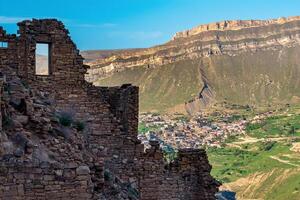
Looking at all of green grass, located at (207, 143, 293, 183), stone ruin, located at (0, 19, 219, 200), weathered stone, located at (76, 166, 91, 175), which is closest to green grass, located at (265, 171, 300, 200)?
green grass, located at (207, 143, 293, 183)

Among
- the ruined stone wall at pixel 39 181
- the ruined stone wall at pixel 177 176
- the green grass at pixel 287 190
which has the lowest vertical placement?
the green grass at pixel 287 190

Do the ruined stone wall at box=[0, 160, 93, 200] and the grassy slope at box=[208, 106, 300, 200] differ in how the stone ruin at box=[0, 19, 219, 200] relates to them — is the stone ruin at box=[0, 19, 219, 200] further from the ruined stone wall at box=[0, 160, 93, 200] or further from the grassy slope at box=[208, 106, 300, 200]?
the grassy slope at box=[208, 106, 300, 200]

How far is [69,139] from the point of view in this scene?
43.7ft

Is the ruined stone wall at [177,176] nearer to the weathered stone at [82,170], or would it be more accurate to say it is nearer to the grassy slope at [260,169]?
the weathered stone at [82,170]

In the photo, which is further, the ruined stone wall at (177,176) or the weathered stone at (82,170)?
the ruined stone wall at (177,176)

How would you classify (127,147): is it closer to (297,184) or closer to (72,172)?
(72,172)

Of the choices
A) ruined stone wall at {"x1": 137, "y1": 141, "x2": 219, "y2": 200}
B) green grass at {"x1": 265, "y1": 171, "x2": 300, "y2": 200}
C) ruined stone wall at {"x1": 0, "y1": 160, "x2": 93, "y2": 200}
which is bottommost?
green grass at {"x1": 265, "y1": 171, "x2": 300, "y2": 200}

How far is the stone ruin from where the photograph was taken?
10719 mm

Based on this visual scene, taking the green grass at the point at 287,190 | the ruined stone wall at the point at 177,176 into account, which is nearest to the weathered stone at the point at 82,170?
the ruined stone wall at the point at 177,176

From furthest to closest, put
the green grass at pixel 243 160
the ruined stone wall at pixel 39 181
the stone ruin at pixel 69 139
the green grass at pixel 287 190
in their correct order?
1. the green grass at pixel 243 160
2. the green grass at pixel 287 190
3. the stone ruin at pixel 69 139
4. the ruined stone wall at pixel 39 181

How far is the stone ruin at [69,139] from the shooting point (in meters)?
10.7

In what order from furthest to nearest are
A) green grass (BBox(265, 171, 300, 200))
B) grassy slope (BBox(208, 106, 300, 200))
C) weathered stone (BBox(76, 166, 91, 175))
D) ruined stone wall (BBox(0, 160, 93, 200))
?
grassy slope (BBox(208, 106, 300, 200)), green grass (BBox(265, 171, 300, 200)), weathered stone (BBox(76, 166, 91, 175)), ruined stone wall (BBox(0, 160, 93, 200))

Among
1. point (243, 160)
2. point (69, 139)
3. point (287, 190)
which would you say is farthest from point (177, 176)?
point (243, 160)

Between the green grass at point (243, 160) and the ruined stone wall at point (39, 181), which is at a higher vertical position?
the ruined stone wall at point (39, 181)
